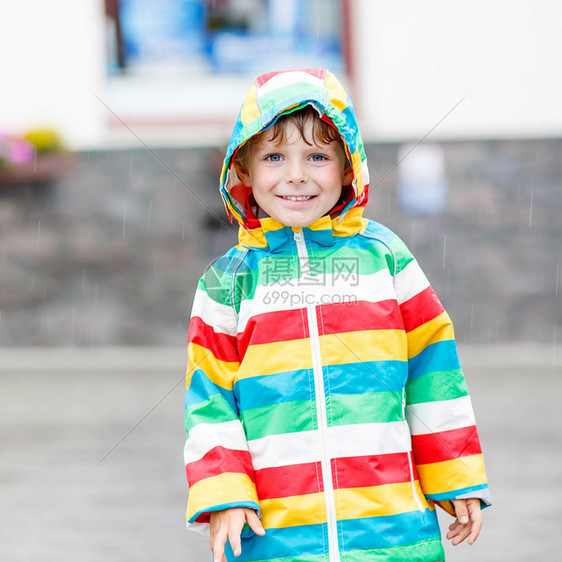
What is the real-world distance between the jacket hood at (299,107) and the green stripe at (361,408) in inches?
17.1

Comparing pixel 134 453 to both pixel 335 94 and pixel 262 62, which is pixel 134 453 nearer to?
pixel 335 94

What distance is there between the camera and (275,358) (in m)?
2.07

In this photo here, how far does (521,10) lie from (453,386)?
6.08 m

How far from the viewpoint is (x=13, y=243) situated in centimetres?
752

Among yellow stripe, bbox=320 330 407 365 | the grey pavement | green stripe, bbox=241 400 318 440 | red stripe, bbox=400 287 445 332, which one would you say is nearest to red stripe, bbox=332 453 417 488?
green stripe, bbox=241 400 318 440

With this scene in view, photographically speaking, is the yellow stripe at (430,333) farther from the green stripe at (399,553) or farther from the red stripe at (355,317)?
the green stripe at (399,553)

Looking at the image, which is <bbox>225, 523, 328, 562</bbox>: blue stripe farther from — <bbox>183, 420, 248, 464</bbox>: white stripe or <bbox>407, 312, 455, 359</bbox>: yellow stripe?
<bbox>407, 312, 455, 359</bbox>: yellow stripe

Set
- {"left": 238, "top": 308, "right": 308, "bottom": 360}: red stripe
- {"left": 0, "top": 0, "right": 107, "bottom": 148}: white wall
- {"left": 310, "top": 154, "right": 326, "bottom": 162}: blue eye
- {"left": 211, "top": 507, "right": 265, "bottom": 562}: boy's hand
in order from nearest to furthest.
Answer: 1. {"left": 211, "top": 507, "right": 265, "bottom": 562}: boy's hand
2. {"left": 238, "top": 308, "right": 308, "bottom": 360}: red stripe
3. {"left": 310, "top": 154, "right": 326, "bottom": 162}: blue eye
4. {"left": 0, "top": 0, "right": 107, "bottom": 148}: white wall

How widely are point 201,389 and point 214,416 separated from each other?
0.23 ft

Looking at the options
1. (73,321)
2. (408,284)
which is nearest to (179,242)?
(73,321)

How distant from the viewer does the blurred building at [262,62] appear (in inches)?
296

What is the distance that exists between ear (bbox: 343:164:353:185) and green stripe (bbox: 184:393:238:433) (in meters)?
0.63

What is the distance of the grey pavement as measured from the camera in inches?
146

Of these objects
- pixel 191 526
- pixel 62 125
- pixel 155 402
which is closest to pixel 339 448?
pixel 191 526
